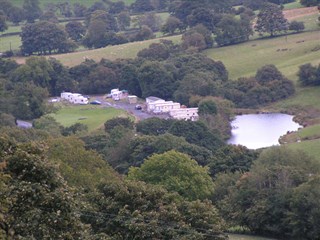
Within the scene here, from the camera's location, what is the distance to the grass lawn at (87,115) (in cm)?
5988

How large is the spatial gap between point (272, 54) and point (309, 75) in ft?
31.7

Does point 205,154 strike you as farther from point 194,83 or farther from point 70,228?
point 70,228

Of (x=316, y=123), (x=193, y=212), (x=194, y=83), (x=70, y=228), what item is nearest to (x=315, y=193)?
(x=193, y=212)

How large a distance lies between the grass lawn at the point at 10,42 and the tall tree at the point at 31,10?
8754 millimetres

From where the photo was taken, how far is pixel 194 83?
6644cm

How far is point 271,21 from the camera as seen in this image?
8038 centimetres

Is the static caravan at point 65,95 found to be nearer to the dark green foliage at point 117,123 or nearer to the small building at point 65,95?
the small building at point 65,95

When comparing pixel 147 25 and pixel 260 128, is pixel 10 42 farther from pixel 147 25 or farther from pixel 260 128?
pixel 260 128

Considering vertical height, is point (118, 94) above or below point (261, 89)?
below

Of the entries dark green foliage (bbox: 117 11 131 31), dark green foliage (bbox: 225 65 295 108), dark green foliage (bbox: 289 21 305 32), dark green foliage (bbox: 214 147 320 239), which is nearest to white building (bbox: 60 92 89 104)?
dark green foliage (bbox: 225 65 295 108)

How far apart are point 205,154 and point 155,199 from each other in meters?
22.0

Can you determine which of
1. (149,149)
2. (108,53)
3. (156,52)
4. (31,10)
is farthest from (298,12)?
(149,149)

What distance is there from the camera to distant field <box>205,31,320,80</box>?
7212 centimetres

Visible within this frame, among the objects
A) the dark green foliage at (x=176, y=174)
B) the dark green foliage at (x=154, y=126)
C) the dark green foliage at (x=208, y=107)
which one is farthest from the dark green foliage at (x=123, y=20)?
the dark green foliage at (x=176, y=174)
